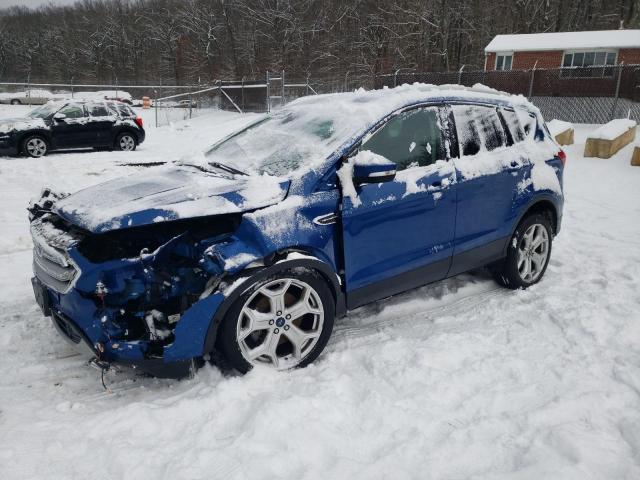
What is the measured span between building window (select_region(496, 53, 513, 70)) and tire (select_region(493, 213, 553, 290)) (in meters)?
29.4

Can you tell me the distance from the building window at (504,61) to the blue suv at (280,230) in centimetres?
2982

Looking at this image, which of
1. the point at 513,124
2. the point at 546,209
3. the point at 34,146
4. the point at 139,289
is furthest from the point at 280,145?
the point at 34,146

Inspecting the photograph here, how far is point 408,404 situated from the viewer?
2678mm

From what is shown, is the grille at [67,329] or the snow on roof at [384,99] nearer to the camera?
the grille at [67,329]

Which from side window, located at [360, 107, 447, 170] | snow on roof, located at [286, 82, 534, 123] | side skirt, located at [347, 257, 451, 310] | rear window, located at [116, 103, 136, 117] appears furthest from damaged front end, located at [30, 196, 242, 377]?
rear window, located at [116, 103, 136, 117]

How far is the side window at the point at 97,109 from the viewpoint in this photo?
42.5ft

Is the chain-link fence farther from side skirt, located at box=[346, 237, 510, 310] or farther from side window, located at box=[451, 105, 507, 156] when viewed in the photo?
side skirt, located at box=[346, 237, 510, 310]

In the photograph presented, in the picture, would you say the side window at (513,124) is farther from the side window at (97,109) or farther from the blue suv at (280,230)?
the side window at (97,109)

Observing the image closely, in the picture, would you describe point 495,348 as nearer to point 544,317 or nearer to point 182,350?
point 544,317

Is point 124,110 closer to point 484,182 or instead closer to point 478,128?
point 478,128

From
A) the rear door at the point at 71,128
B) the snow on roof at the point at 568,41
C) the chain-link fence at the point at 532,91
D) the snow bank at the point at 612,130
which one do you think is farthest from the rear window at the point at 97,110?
the snow on roof at the point at 568,41

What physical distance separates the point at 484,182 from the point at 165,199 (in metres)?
2.45

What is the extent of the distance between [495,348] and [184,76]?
5896 cm

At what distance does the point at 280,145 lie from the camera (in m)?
3.41
